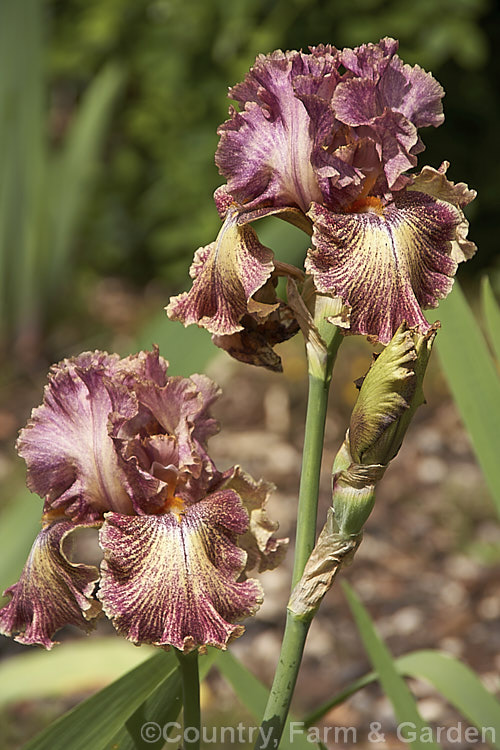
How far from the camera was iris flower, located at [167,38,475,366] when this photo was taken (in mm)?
635

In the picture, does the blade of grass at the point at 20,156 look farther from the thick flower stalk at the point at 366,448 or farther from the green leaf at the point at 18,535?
the thick flower stalk at the point at 366,448

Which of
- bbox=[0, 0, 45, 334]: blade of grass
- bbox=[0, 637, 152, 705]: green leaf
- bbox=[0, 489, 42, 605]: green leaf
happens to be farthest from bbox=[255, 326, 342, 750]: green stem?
bbox=[0, 0, 45, 334]: blade of grass

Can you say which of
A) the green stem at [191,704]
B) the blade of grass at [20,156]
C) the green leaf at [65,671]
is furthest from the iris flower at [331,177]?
the blade of grass at [20,156]

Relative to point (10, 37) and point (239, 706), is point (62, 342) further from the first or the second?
point (239, 706)

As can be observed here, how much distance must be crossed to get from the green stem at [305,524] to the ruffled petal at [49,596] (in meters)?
0.15

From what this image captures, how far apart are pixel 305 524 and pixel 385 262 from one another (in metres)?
0.21

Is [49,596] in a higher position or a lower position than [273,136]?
lower

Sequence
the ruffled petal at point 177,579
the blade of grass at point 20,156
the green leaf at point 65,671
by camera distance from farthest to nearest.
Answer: the blade of grass at point 20,156, the green leaf at point 65,671, the ruffled petal at point 177,579

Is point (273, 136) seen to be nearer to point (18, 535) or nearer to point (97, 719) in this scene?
point (97, 719)

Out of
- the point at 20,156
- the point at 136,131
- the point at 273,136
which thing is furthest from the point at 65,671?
the point at 136,131

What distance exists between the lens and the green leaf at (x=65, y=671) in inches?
55.9

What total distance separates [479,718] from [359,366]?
2.08 meters

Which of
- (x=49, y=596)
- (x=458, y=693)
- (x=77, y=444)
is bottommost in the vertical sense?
(x=458, y=693)

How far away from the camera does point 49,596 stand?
2.22ft
